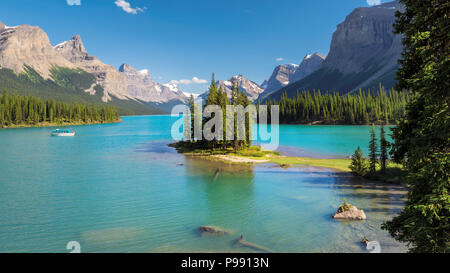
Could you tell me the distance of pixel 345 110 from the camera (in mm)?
167125

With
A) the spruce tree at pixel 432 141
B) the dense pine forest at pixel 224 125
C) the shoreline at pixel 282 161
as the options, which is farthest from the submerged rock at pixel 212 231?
the dense pine forest at pixel 224 125

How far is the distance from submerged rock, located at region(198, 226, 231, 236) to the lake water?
0.73 meters

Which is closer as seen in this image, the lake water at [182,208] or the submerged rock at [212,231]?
the lake water at [182,208]

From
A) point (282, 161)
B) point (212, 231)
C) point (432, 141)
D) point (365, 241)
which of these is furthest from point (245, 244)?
point (282, 161)

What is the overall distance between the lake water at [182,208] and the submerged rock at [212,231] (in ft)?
2.41

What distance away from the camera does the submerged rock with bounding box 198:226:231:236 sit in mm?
21203

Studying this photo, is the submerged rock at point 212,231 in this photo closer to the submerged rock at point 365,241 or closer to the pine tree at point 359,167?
the submerged rock at point 365,241

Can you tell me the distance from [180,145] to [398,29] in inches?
2839

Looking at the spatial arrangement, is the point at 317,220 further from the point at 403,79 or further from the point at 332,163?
the point at 332,163

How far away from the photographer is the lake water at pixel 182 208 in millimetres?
19688

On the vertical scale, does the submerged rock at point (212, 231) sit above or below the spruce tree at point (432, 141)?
below

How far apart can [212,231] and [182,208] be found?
740 centimetres
